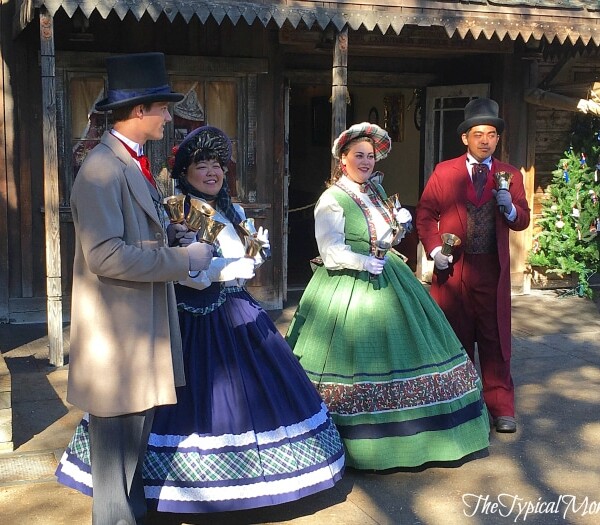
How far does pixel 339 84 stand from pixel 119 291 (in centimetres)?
402

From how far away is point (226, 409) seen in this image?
11.9 ft

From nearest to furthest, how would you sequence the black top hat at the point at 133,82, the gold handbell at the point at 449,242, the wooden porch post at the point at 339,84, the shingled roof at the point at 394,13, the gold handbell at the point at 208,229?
the black top hat at the point at 133,82 → the gold handbell at the point at 208,229 → the gold handbell at the point at 449,242 → the shingled roof at the point at 394,13 → the wooden porch post at the point at 339,84

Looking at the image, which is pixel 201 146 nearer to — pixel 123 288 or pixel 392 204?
pixel 123 288

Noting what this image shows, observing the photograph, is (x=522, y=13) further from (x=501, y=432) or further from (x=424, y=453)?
(x=424, y=453)

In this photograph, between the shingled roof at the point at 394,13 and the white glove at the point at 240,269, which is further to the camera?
the shingled roof at the point at 394,13

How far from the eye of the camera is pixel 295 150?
1441 centimetres

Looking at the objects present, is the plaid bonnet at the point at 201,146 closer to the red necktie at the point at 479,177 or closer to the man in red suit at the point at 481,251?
the man in red suit at the point at 481,251

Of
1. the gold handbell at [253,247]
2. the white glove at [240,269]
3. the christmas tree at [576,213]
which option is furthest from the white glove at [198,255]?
the christmas tree at [576,213]

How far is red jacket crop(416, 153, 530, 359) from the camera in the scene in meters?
4.85

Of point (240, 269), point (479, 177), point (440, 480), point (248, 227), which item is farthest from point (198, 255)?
point (479, 177)

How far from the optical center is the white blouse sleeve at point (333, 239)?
435cm

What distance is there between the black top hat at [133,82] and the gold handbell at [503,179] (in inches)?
88.3

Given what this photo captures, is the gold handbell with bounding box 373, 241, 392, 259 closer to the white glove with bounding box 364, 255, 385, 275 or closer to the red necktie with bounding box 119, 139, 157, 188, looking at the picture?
the white glove with bounding box 364, 255, 385, 275

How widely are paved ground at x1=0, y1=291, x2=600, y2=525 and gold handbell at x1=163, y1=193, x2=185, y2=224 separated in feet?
4.19
